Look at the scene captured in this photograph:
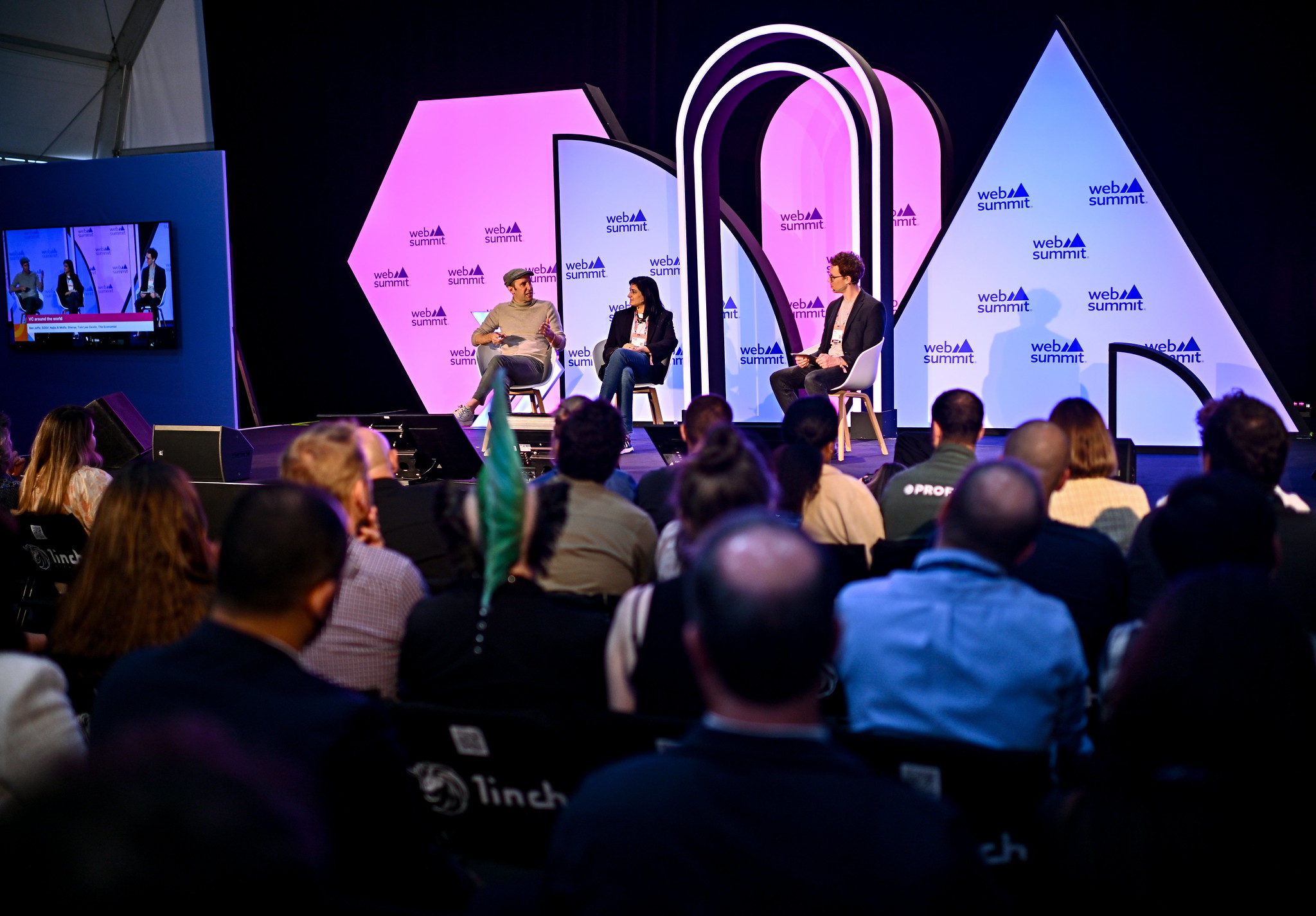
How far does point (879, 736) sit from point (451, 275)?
8964 millimetres

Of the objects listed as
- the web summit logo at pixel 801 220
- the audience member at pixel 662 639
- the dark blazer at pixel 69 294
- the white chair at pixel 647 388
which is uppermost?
the web summit logo at pixel 801 220

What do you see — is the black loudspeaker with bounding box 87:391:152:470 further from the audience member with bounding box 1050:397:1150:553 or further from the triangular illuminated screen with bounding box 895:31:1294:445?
the audience member with bounding box 1050:397:1150:553

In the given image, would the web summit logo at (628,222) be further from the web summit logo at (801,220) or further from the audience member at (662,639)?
the audience member at (662,639)

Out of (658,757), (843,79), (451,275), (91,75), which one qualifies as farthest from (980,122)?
(91,75)

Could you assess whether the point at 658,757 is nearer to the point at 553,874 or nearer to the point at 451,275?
the point at 553,874

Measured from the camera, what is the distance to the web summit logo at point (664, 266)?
8992 millimetres

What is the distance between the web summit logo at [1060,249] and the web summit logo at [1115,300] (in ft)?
0.93

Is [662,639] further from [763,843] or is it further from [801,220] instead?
[801,220]

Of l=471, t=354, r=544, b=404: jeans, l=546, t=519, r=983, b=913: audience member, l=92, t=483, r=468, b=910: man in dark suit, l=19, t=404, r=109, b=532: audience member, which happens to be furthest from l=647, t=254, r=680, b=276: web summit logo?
l=546, t=519, r=983, b=913: audience member

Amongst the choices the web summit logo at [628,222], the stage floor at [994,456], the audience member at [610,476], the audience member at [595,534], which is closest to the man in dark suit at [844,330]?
the stage floor at [994,456]

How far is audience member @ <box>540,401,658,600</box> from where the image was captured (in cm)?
276

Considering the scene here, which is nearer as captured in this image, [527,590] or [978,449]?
[527,590]

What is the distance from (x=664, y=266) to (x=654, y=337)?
4.94 feet

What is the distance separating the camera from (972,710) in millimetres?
Answer: 1747
